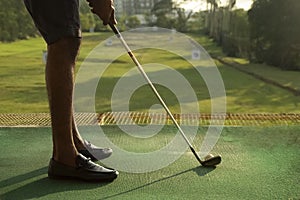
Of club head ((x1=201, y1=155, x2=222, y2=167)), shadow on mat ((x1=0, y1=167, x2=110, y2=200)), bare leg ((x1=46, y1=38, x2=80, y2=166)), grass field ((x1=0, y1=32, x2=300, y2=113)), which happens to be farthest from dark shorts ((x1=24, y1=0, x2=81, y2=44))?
grass field ((x1=0, y1=32, x2=300, y2=113))

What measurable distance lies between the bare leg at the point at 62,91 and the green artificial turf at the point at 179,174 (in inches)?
4.1

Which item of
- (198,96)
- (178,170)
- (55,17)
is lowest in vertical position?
(198,96)

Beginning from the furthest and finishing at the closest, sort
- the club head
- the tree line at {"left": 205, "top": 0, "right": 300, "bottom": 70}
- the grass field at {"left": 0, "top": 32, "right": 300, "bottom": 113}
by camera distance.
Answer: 1. the tree line at {"left": 205, "top": 0, "right": 300, "bottom": 70}
2. the grass field at {"left": 0, "top": 32, "right": 300, "bottom": 113}
3. the club head

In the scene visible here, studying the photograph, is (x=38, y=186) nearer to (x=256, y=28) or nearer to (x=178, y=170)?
(x=178, y=170)

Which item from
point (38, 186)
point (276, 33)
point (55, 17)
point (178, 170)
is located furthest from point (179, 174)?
point (276, 33)

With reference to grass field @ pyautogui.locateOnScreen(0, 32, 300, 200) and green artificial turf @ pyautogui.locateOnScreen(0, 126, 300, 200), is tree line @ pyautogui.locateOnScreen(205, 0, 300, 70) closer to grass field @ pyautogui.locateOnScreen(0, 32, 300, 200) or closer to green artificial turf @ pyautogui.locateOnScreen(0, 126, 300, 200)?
grass field @ pyautogui.locateOnScreen(0, 32, 300, 200)

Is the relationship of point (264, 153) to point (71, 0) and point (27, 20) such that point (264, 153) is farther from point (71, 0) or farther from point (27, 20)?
point (27, 20)

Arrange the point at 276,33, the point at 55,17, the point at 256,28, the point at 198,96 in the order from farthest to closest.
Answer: the point at 256,28
the point at 276,33
the point at 198,96
the point at 55,17

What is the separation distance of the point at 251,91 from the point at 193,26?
30.6 meters

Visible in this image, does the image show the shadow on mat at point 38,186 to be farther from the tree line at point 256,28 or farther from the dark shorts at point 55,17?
the tree line at point 256,28

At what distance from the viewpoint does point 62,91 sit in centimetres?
133

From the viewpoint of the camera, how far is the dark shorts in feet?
4.14

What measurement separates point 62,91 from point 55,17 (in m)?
0.22

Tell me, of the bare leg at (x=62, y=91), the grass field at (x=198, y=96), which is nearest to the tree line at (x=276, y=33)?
the grass field at (x=198, y=96)
